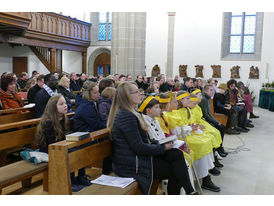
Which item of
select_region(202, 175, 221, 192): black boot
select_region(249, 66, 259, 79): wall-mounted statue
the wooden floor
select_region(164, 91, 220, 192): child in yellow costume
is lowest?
select_region(202, 175, 221, 192): black boot

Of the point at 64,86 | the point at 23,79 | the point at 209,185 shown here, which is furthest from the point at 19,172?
the point at 23,79

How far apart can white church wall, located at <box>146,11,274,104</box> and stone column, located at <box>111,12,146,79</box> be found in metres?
6.80

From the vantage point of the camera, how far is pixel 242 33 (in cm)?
1722

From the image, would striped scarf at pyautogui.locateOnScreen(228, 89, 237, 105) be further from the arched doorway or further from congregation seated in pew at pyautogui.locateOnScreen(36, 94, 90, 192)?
the arched doorway

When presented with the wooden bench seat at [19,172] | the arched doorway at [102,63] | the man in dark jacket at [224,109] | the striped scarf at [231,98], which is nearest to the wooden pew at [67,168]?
the wooden bench seat at [19,172]

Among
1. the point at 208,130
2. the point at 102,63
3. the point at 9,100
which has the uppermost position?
the point at 102,63

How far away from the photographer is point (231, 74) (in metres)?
16.8

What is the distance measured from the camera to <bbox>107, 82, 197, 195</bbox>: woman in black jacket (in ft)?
9.98

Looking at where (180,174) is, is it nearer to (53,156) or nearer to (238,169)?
(53,156)

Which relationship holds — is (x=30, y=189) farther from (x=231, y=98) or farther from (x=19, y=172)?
(x=231, y=98)

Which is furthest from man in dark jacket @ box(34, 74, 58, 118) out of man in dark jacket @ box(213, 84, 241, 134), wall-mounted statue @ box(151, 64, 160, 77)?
wall-mounted statue @ box(151, 64, 160, 77)

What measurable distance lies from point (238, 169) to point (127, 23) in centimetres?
766

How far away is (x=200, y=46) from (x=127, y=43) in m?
7.42

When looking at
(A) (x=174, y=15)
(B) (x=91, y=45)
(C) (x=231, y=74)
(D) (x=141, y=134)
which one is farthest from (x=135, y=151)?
(B) (x=91, y=45)
